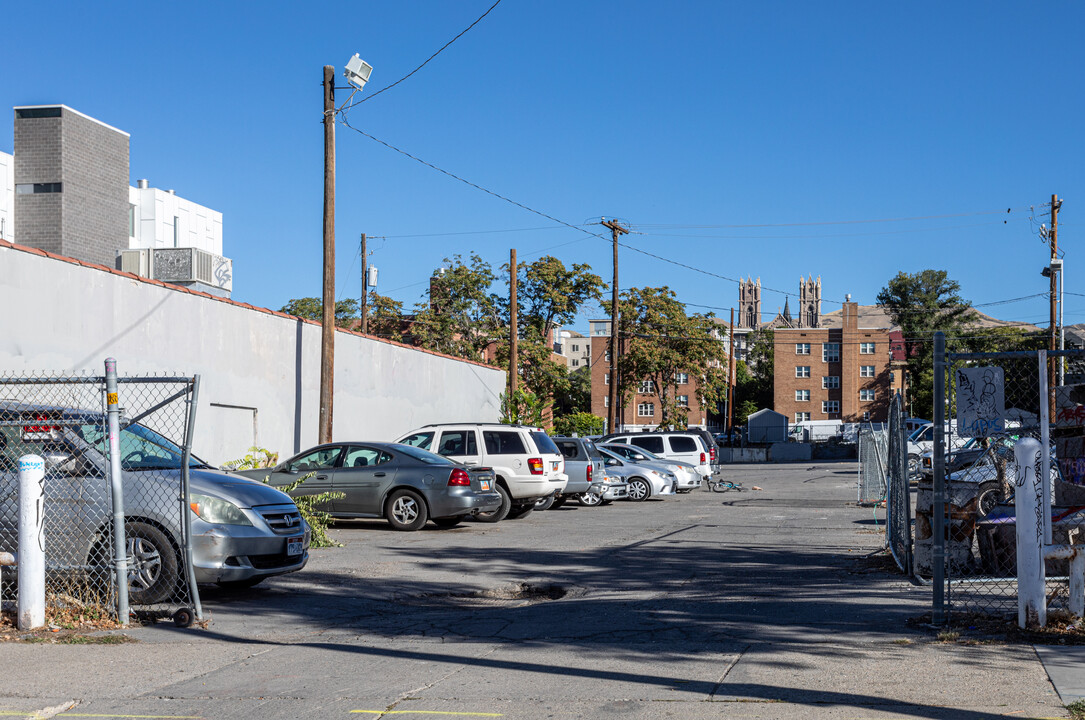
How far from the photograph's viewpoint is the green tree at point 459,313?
56469 mm

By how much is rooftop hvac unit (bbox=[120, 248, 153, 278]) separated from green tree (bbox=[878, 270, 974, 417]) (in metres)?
75.2

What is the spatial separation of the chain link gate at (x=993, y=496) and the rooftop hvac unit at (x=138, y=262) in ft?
53.6

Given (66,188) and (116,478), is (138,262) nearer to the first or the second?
(66,188)

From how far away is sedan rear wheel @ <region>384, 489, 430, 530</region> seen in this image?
16.7 m

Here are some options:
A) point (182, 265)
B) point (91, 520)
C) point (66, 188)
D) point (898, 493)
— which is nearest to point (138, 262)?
point (182, 265)

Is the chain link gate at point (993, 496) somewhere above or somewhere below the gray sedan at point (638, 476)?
above

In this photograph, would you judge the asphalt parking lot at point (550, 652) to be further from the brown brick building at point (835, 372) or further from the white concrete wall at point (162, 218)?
the brown brick building at point (835, 372)

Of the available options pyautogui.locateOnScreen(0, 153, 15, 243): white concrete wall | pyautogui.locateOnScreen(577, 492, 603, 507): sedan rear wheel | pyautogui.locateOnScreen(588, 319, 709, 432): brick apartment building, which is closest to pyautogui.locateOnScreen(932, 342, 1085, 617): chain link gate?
pyautogui.locateOnScreen(577, 492, 603, 507): sedan rear wheel

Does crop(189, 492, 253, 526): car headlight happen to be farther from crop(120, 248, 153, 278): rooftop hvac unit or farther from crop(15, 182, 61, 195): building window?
crop(15, 182, 61, 195): building window

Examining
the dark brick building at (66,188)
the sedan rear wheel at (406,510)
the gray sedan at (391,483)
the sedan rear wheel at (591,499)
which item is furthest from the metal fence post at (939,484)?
the dark brick building at (66,188)

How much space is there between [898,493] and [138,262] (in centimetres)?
1629

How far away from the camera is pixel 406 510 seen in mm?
16719

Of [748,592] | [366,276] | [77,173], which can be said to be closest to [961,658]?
[748,592]

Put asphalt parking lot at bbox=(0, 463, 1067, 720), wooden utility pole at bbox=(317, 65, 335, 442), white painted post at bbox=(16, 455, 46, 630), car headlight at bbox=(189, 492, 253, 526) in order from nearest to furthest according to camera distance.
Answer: asphalt parking lot at bbox=(0, 463, 1067, 720), white painted post at bbox=(16, 455, 46, 630), car headlight at bbox=(189, 492, 253, 526), wooden utility pole at bbox=(317, 65, 335, 442)
